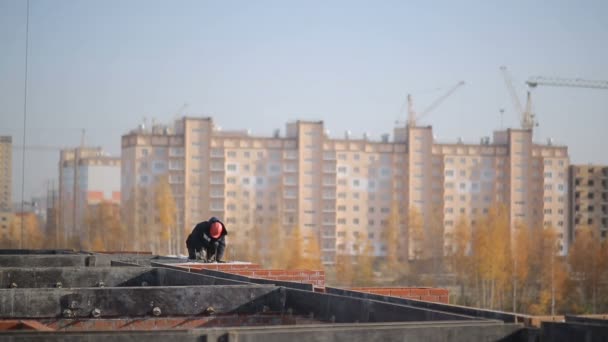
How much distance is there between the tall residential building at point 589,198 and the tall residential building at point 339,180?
2125mm

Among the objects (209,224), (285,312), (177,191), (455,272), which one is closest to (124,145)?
(177,191)

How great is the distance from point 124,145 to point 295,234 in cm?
3170

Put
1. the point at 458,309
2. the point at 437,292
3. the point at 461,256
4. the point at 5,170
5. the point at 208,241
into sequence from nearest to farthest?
the point at 458,309
the point at 437,292
the point at 208,241
the point at 5,170
the point at 461,256

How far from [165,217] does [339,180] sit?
27968 mm

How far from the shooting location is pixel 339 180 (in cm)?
14525

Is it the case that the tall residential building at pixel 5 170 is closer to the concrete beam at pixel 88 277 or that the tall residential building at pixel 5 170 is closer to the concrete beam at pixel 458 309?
the concrete beam at pixel 88 277

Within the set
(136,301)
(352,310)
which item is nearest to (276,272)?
(136,301)

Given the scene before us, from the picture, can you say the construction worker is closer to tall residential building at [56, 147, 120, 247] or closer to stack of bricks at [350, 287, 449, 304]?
stack of bricks at [350, 287, 449, 304]

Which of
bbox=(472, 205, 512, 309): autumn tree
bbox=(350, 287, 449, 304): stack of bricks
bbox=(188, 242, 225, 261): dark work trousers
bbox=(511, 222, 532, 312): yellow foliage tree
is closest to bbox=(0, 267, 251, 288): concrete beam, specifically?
bbox=(350, 287, 449, 304): stack of bricks

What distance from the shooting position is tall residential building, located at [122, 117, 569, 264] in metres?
138

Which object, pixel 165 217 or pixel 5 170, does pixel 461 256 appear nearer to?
pixel 165 217

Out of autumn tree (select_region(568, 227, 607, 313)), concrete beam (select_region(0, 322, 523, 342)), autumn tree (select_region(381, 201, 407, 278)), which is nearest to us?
concrete beam (select_region(0, 322, 523, 342))

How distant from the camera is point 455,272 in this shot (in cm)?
→ 11369

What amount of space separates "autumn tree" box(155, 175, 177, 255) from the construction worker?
9590 centimetres
